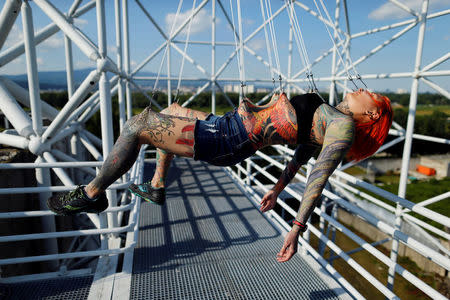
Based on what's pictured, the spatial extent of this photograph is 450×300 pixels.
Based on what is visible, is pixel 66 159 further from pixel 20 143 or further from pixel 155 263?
pixel 155 263

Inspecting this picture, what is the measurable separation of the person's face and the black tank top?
160 millimetres

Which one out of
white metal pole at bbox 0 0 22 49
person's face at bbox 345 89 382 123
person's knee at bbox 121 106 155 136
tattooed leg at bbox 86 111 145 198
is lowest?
tattooed leg at bbox 86 111 145 198

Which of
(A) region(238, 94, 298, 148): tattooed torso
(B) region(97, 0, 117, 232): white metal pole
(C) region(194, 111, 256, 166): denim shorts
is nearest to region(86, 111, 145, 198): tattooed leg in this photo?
(C) region(194, 111, 256, 166): denim shorts

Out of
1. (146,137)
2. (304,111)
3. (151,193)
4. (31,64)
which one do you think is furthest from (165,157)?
(31,64)

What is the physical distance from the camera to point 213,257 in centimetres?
253

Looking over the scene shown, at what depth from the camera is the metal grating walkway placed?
6.77 ft

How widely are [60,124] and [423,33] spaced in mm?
4848

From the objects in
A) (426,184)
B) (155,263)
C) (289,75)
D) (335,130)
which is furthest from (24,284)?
(426,184)

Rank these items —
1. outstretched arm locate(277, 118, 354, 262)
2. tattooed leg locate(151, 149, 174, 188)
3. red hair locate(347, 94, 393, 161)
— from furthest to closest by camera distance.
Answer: tattooed leg locate(151, 149, 174, 188), red hair locate(347, 94, 393, 161), outstretched arm locate(277, 118, 354, 262)

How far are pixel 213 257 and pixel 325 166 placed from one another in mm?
1590

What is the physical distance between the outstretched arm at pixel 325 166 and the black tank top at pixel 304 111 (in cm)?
15

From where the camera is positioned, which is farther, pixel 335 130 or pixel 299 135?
pixel 299 135

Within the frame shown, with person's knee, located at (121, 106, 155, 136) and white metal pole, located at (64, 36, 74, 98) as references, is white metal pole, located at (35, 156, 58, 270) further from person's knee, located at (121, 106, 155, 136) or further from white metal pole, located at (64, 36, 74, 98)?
person's knee, located at (121, 106, 155, 136)

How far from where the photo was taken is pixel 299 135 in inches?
59.3
